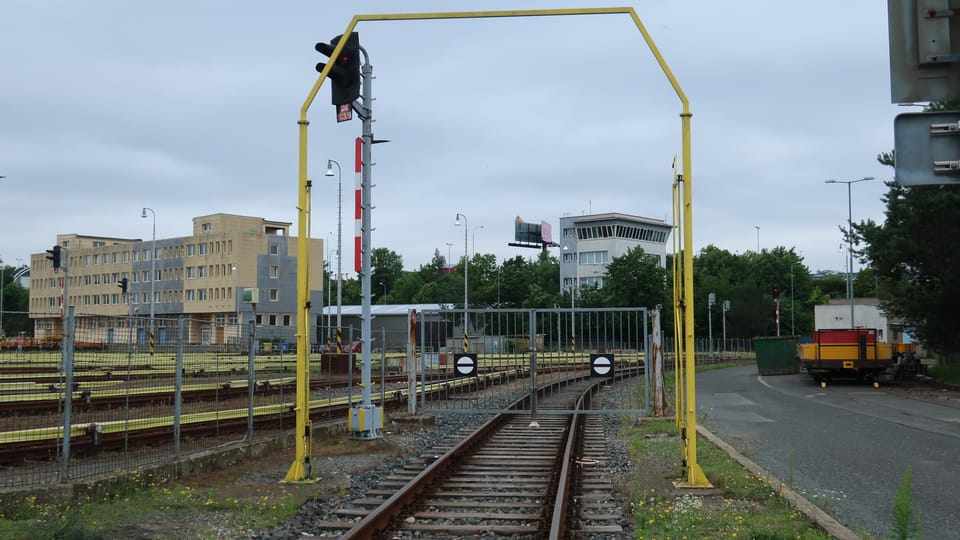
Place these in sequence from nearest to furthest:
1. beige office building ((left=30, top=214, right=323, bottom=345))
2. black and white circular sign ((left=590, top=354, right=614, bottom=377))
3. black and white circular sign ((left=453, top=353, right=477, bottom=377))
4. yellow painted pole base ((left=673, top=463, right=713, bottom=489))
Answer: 1. yellow painted pole base ((left=673, top=463, right=713, bottom=489))
2. black and white circular sign ((left=590, top=354, right=614, bottom=377))
3. black and white circular sign ((left=453, top=353, right=477, bottom=377))
4. beige office building ((left=30, top=214, right=323, bottom=345))

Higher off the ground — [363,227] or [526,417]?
[363,227]

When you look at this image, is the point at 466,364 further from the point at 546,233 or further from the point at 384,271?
the point at 384,271

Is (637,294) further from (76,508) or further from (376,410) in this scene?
(76,508)

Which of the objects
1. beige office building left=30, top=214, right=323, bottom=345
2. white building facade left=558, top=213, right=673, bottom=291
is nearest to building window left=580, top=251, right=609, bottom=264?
white building facade left=558, top=213, right=673, bottom=291

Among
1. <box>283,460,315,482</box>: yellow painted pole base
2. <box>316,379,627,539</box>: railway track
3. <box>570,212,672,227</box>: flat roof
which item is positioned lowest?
<box>316,379,627,539</box>: railway track

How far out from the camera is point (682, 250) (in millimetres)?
10453

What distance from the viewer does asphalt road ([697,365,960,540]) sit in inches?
354

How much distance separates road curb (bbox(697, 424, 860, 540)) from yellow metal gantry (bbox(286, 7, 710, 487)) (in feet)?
2.88

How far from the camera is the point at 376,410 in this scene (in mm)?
14492

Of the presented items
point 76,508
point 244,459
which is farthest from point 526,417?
point 76,508

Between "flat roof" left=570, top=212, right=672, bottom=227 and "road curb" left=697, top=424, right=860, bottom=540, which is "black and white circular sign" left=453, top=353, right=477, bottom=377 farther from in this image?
"flat roof" left=570, top=212, right=672, bottom=227

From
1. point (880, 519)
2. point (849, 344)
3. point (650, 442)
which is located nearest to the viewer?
point (880, 519)

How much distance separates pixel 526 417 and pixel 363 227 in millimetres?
6734

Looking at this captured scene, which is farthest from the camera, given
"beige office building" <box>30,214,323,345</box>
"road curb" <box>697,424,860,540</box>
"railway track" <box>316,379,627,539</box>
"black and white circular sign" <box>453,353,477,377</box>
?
"beige office building" <box>30,214,323,345</box>
